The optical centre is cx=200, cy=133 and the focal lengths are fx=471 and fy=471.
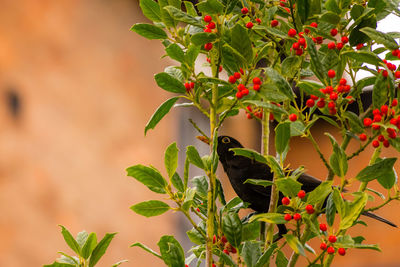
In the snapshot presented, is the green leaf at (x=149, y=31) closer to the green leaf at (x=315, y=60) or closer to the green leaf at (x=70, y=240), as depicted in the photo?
the green leaf at (x=315, y=60)

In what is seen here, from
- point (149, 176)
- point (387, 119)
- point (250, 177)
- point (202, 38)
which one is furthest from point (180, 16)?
point (250, 177)

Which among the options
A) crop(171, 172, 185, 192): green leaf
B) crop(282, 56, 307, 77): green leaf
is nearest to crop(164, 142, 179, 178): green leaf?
crop(171, 172, 185, 192): green leaf

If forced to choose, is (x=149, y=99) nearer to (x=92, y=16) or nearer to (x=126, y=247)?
(x=92, y=16)

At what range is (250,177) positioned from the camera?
46.9 inches

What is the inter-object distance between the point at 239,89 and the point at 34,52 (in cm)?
112

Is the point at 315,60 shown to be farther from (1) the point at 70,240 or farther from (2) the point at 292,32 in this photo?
(1) the point at 70,240

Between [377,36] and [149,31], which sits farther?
[149,31]

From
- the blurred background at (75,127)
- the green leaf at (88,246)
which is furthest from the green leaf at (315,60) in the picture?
the blurred background at (75,127)

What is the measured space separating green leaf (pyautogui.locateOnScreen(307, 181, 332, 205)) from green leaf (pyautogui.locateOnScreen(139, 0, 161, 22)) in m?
0.47

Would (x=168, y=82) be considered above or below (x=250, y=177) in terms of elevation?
above

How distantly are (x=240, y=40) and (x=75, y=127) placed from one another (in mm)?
1156

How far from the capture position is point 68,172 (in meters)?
1.78

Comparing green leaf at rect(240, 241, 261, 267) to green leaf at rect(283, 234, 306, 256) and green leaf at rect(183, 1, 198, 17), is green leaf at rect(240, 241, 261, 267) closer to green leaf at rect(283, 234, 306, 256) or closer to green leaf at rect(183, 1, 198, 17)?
green leaf at rect(283, 234, 306, 256)

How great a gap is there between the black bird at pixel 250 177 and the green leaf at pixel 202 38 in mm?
387
